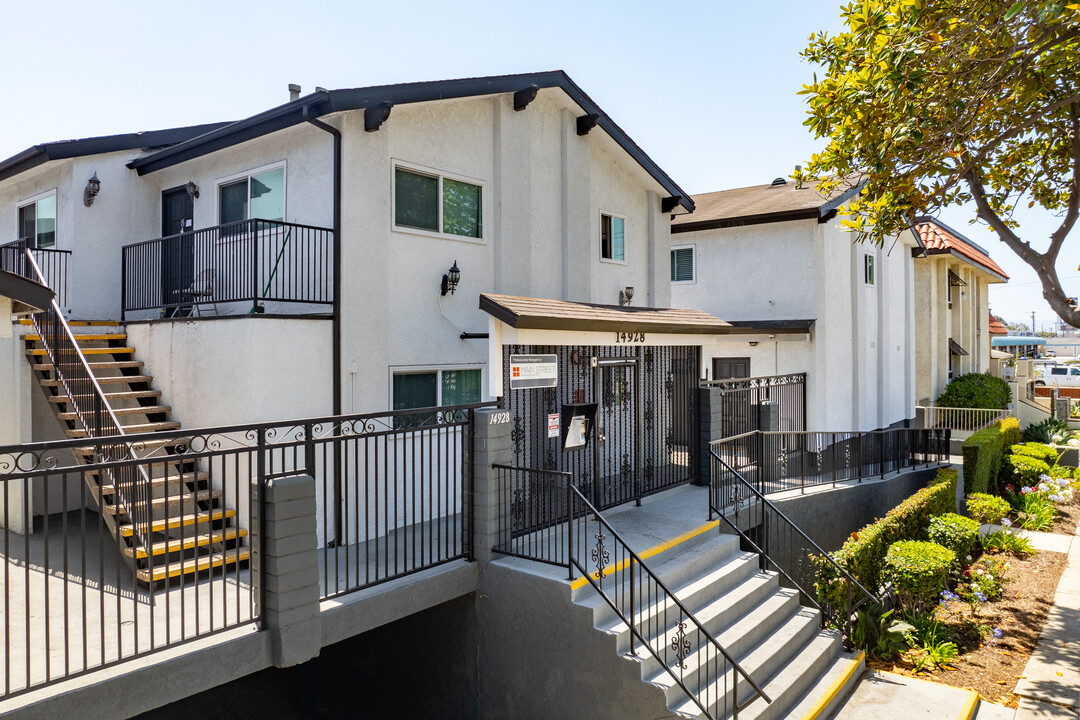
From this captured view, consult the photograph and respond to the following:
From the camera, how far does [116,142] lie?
11.8m

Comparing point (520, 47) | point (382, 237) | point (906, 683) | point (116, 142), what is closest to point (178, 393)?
point (382, 237)

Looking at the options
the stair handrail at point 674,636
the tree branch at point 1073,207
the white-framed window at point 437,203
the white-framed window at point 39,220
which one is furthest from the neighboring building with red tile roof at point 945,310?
the white-framed window at point 39,220

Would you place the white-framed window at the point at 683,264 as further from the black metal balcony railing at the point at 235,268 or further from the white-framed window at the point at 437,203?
the black metal balcony railing at the point at 235,268

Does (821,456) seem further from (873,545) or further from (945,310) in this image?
(945,310)

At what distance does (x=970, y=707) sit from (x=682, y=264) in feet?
44.1

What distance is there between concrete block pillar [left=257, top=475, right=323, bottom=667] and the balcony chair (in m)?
4.70

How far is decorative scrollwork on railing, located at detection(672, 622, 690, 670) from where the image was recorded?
Result: 6695 mm

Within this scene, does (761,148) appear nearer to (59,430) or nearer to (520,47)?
(520,47)

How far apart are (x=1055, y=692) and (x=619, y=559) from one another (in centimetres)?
526

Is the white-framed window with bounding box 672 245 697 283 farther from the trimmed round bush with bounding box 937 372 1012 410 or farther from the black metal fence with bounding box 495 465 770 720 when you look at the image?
the trimmed round bush with bounding box 937 372 1012 410

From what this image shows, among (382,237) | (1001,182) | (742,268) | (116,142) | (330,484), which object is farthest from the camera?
(742,268)

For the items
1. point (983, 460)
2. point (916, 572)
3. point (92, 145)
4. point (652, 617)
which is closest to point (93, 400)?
point (92, 145)

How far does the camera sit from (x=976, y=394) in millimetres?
24047

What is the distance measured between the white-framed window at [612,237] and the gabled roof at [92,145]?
6931mm
